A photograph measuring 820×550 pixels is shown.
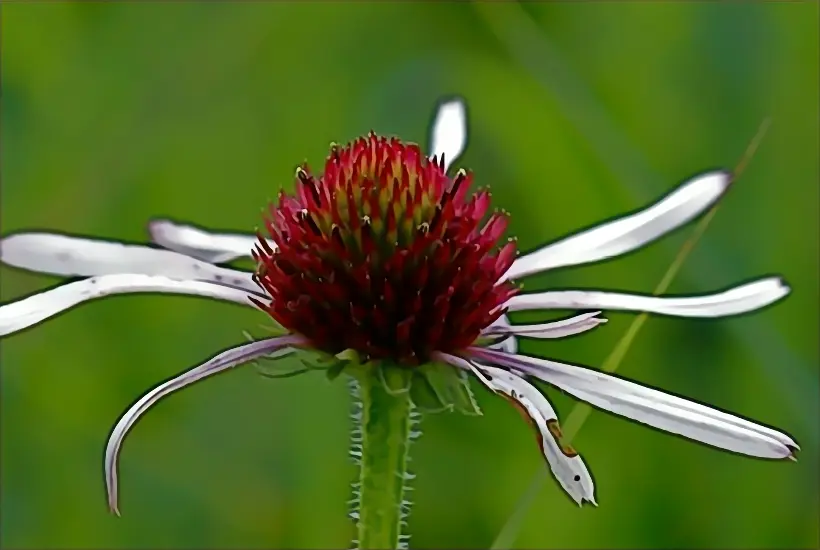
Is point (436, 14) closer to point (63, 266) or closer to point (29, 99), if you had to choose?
point (29, 99)

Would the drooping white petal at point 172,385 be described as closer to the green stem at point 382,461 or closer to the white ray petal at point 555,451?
the green stem at point 382,461

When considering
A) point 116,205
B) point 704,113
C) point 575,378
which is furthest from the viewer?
point 704,113

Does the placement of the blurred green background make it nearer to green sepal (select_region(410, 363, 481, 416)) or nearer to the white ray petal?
green sepal (select_region(410, 363, 481, 416))

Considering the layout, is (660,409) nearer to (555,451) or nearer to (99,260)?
(555,451)

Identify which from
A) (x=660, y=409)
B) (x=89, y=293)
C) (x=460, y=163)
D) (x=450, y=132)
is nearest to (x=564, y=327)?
(x=660, y=409)

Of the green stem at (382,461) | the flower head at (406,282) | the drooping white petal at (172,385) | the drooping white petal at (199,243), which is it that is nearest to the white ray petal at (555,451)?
the flower head at (406,282)

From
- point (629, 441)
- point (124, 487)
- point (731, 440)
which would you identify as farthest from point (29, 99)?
point (731, 440)
